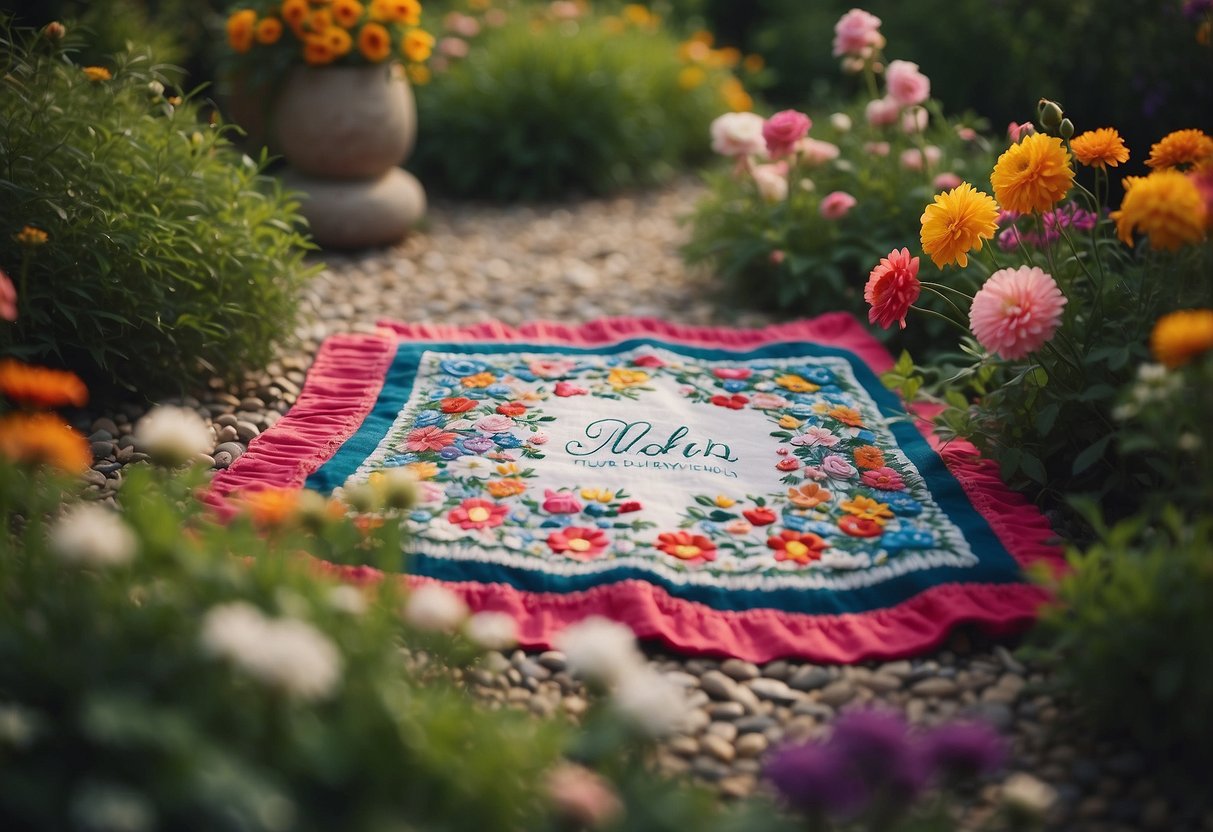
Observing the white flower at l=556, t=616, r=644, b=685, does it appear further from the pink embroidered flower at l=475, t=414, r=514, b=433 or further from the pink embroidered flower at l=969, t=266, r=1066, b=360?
the pink embroidered flower at l=475, t=414, r=514, b=433

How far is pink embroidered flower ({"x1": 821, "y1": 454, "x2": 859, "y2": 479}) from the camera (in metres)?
2.12

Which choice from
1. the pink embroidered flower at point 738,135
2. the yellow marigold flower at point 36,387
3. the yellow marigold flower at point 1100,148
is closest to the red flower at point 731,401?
the yellow marigold flower at point 1100,148

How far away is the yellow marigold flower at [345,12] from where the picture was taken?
11.0ft

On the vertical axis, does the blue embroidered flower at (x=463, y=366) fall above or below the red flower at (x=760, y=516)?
below

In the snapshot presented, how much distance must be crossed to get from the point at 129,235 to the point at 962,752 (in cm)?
194

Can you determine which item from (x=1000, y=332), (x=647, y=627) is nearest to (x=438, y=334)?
(x=647, y=627)

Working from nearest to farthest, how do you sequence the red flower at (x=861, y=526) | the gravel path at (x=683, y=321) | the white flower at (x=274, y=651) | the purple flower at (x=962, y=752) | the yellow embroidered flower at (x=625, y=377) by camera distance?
the white flower at (x=274, y=651)
the purple flower at (x=962, y=752)
the gravel path at (x=683, y=321)
the red flower at (x=861, y=526)
the yellow embroidered flower at (x=625, y=377)

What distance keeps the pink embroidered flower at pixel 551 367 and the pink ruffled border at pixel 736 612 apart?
0.40 metres

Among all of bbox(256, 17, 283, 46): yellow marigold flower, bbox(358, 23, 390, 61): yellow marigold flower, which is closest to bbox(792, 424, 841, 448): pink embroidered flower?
bbox(358, 23, 390, 61): yellow marigold flower

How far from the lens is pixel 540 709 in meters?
1.59

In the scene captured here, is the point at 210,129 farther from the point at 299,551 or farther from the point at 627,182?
the point at 627,182

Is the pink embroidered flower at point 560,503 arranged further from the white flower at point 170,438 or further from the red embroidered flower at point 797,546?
the white flower at point 170,438

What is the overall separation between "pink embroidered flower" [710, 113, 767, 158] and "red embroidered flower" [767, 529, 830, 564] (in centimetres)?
153

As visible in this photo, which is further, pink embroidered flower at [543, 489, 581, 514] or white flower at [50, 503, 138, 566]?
pink embroidered flower at [543, 489, 581, 514]
